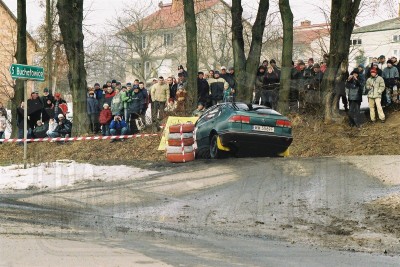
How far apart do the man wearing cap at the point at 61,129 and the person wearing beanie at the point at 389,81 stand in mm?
12346

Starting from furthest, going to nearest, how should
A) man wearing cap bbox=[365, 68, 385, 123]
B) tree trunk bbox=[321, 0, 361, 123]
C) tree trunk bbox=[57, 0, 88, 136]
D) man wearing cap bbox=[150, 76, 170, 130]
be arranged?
tree trunk bbox=[57, 0, 88, 136], man wearing cap bbox=[150, 76, 170, 130], tree trunk bbox=[321, 0, 361, 123], man wearing cap bbox=[365, 68, 385, 123]

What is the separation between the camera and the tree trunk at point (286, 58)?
23453 millimetres

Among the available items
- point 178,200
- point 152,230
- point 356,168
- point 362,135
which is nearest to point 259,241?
point 152,230

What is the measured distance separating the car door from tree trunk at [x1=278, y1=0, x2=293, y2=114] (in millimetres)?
5153

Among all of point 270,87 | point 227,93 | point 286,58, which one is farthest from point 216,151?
point 286,58

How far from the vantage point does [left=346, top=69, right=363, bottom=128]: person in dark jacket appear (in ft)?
73.0

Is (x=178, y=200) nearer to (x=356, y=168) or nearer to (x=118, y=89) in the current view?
(x=356, y=168)

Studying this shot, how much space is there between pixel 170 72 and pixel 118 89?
194ft

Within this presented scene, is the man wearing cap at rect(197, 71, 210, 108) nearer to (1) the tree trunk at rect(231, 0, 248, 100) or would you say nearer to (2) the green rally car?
(1) the tree trunk at rect(231, 0, 248, 100)

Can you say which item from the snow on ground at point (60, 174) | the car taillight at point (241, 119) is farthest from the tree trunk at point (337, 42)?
the snow on ground at point (60, 174)

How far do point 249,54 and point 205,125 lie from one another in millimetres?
6822

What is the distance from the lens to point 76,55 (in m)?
26.4

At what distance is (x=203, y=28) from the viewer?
253 feet

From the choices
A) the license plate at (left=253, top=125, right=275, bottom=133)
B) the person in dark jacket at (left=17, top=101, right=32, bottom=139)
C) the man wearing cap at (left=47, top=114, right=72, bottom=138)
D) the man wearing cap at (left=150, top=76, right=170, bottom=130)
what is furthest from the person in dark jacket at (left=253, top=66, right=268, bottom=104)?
the person in dark jacket at (left=17, top=101, right=32, bottom=139)
